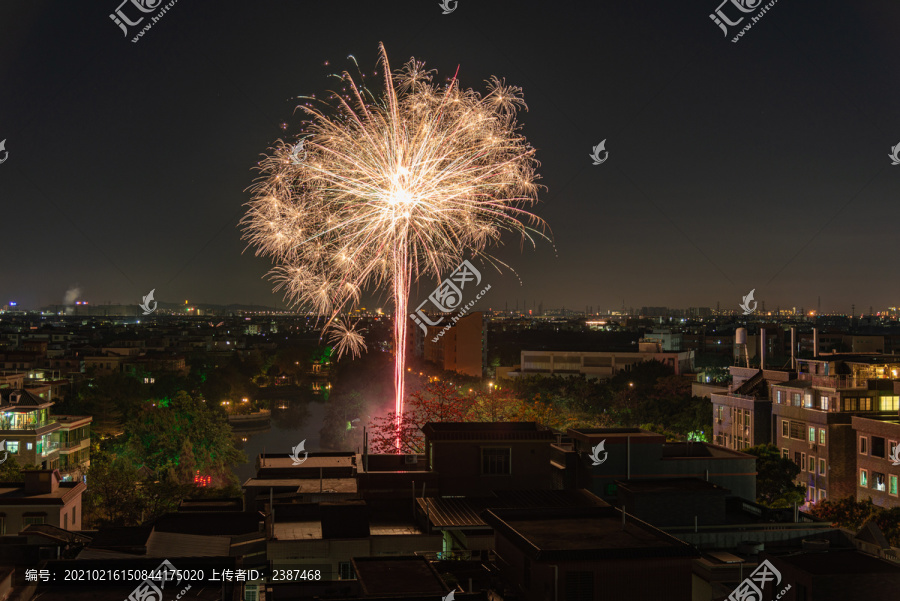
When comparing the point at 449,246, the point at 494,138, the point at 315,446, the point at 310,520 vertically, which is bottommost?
the point at 315,446

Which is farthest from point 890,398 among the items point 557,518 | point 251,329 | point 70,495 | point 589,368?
point 251,329

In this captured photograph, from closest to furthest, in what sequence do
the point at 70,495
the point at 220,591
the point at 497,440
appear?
the point at 220,591, the point at 497,440, the point at 70,495

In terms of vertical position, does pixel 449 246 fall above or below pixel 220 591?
above

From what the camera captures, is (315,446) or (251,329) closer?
(315,446)

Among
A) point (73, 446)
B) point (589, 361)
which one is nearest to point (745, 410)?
point (73, 446)

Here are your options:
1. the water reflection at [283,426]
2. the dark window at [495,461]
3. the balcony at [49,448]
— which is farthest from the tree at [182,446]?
the dark window at [495,461]

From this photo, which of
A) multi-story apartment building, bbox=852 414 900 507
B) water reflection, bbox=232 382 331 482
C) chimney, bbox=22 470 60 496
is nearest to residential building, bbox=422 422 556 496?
chimney, bbox=22 470 60 496

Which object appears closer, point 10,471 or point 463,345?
point 10,471

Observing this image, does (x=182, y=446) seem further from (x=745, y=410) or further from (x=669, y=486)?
(x=745, y=410)

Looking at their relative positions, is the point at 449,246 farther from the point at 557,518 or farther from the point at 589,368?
the point at 589,368
